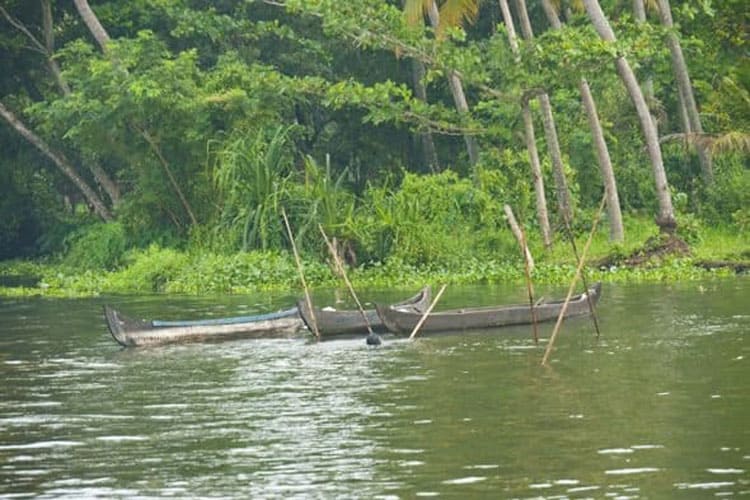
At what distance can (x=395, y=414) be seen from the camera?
59.5 ft

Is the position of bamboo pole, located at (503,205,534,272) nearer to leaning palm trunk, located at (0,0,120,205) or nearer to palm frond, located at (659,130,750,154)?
palm frond, located at (659,130,750,154)

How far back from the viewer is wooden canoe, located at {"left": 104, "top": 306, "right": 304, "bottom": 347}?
25781mm

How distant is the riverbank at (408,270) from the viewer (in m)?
34.8

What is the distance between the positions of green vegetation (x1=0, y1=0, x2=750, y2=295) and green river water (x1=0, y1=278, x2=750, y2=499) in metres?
9.31

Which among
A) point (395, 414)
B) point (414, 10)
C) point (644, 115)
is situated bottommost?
point (395, 414)

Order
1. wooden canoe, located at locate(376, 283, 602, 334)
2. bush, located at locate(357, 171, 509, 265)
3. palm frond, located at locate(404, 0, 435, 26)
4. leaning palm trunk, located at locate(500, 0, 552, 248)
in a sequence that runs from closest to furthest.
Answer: wooden canoe, located at locate(376, 283, 602, 334) < leaning palm trunk, located at locate(500, 0, 552, 248) < bush, located at locate(357, 171, 509, 265) < palm frond, located at locate(404, 0, 435, 26)

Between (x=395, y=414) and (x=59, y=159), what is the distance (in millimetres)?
29706

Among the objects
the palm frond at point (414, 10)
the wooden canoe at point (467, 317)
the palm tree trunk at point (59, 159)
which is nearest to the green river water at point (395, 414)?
the wooden canoe at point (467, 317)

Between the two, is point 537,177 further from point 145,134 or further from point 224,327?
point 224,327

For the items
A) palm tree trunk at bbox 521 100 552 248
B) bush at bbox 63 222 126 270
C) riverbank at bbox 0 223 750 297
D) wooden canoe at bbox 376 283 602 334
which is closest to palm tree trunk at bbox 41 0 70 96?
bush at bbox 63 222 126 270

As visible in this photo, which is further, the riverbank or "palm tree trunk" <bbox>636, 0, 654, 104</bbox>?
"palm tree trunk" <bbox>636, 0, 654, 104</bbox>

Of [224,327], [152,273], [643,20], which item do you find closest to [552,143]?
[643,20]

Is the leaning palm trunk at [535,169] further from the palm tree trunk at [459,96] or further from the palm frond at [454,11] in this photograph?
the palm tree trunk at [459,96]

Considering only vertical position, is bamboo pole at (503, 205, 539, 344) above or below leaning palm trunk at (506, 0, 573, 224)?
below
